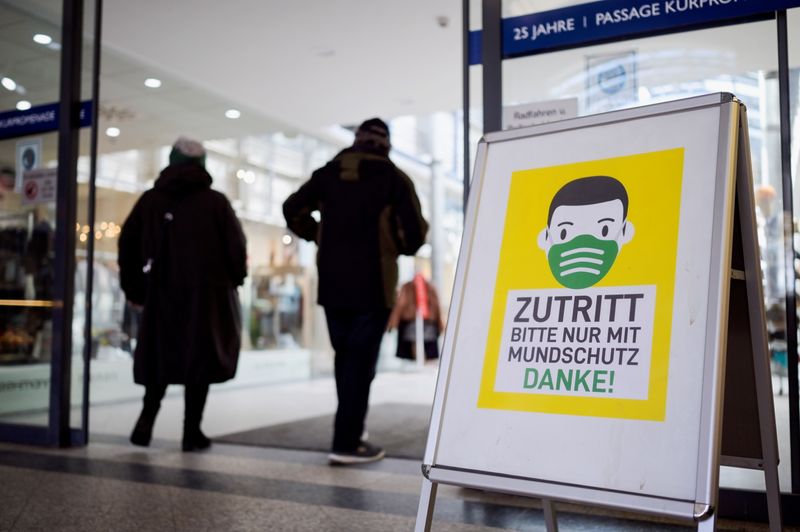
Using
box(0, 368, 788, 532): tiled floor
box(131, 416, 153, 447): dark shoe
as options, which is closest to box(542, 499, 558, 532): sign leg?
box(0, 368, 788, 532): tiled floor

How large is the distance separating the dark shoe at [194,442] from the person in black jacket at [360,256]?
0.79 metres

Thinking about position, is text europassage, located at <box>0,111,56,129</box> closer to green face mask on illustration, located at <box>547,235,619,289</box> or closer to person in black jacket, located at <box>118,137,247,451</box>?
person in black jacket, located at <box>118,137,247,451</box>

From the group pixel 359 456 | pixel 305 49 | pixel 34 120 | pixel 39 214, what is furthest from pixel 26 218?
pixel 305 49

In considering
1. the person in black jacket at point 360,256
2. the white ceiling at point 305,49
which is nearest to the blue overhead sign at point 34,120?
the white ceiling at point 305,49

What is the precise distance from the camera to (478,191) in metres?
2.00

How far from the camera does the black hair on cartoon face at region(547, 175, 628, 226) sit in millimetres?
1773

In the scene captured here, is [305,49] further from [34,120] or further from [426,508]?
[426,508]

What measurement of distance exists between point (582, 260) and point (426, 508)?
24.8 inches

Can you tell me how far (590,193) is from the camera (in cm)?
181

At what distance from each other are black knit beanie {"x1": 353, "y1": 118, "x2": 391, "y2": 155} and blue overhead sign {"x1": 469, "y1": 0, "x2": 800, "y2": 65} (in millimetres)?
576

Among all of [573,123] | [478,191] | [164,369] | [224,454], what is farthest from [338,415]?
[573,123]

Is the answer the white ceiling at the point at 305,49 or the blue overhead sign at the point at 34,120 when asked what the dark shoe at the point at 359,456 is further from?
the white ceiling at the point at 305,49

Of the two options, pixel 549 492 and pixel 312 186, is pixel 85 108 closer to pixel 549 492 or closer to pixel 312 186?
pixel 312 186

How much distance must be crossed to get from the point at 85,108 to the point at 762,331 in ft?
11.7
